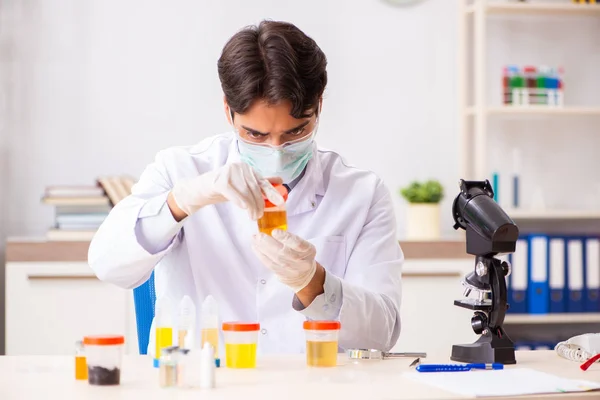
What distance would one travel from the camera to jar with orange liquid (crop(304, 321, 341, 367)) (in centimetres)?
139

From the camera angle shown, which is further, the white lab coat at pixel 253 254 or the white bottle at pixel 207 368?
the white lab coat at pixel 253 254

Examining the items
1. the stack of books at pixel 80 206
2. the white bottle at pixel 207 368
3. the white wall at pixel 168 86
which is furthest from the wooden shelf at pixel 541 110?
the white bottle at pixel 207 368

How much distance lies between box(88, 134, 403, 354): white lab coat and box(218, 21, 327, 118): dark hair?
0.72ft

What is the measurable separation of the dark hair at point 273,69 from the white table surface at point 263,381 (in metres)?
0.52

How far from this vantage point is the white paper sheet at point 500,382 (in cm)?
→ 116

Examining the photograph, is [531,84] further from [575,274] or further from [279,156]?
[279,156]

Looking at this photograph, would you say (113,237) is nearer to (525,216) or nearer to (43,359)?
(43,359)

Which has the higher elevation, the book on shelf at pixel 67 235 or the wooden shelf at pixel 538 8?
the wooden shelf at pixel 538 8

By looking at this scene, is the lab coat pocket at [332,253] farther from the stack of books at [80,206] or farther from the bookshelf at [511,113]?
the bookshelf at [511,113]

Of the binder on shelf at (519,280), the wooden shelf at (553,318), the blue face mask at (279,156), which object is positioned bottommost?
the wooden shelf at (553,318)

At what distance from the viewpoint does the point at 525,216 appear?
11.1 ft

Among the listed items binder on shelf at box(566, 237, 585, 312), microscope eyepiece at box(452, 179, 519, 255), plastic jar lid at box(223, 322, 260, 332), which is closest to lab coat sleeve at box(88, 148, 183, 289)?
plastic jar lid at box(223, 322, 260, 332)

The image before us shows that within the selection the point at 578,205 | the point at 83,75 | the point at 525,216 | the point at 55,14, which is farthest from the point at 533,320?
the point at 55,14

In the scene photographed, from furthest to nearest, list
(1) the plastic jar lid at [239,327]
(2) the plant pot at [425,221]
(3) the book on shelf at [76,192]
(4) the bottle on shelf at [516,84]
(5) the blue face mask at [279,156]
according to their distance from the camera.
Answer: (4) the bottle on shelf at [516,84] → (2) the plant pot at [425,221] → (3) the book on shelf at [76,192] → (5) the blue face mask at [279,156] → (1) the plastic jar lid at [239,327]
